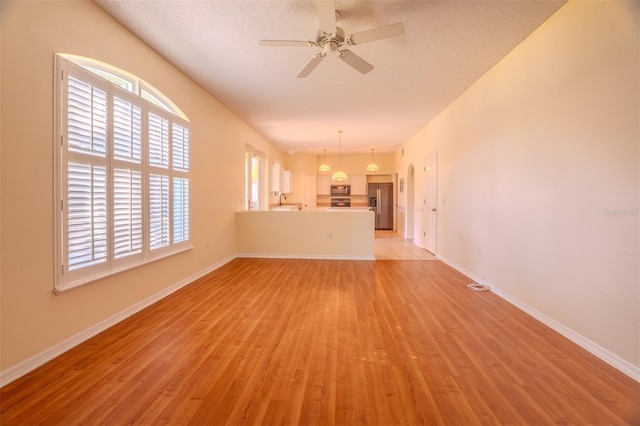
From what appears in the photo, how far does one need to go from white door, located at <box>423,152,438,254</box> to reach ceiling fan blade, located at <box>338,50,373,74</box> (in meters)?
3.34

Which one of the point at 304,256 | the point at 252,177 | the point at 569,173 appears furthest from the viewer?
the point at 252,177

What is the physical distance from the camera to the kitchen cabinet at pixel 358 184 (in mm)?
10109

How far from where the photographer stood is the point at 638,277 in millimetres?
1774

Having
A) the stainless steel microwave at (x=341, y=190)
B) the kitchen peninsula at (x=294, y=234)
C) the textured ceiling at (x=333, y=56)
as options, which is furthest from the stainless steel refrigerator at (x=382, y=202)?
the textured ceiling at (x=333, y=56)

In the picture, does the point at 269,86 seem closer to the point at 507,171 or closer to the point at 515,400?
the point at 507,171

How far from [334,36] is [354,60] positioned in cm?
33

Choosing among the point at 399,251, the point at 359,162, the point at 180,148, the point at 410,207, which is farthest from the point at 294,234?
the point at 359,162

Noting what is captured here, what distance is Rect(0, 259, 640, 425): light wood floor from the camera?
1.46 metres

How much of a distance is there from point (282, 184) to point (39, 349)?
711 centimetres

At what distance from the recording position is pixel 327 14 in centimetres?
207

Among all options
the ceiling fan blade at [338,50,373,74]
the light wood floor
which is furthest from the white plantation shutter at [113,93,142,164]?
the ceiling fan blade at [338,50,373,74]

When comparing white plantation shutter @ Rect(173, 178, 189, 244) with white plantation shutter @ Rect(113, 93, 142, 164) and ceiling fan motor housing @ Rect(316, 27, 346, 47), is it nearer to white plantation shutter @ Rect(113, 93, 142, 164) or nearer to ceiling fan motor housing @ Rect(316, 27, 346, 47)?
white plantation shutter @ Rect(113, 93, 142, 164)

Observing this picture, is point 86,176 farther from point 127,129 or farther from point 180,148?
point 180,148

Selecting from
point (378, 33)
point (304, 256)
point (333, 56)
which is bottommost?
point (304, 256)
